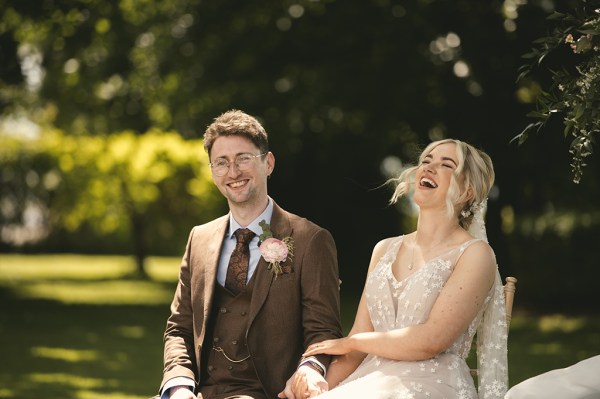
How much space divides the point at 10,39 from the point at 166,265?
69.5 feet

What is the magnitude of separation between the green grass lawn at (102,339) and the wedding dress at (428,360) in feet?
18.4

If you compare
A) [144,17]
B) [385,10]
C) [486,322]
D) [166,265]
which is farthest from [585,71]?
[166,265]

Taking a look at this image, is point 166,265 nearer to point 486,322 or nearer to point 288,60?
point 288,60

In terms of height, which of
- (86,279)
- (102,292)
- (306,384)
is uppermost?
(86,279)

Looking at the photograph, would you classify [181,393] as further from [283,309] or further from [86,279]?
[86,279]

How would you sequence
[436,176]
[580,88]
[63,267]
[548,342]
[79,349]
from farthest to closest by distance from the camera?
[63,267], [548,342], [79,349], [436,176], [580,88]

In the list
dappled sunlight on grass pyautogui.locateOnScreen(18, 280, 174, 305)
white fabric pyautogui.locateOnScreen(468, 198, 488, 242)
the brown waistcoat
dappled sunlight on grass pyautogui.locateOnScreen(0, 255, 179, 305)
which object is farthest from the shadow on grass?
white fabric pyautogui.locateOnScreen(468, 198, 488, 242)

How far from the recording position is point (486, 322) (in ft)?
14.1

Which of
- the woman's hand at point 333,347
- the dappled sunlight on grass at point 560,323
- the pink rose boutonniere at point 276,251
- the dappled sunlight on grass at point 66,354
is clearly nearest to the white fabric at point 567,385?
the woman's hand at point 333,347

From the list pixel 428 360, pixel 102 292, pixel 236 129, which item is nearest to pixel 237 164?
pixel 236 129

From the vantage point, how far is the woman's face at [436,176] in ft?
14.1

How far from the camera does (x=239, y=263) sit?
15.2ft

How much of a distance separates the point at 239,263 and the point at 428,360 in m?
1.06

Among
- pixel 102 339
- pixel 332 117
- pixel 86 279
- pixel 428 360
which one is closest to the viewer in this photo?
pixel 428 360
